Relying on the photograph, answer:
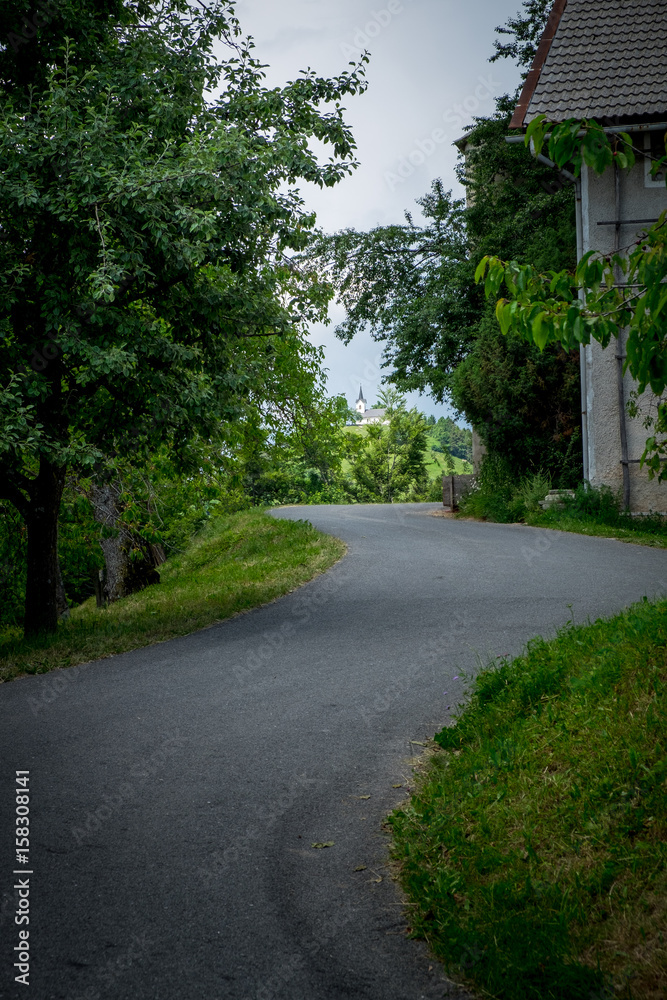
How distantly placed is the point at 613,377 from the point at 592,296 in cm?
1306

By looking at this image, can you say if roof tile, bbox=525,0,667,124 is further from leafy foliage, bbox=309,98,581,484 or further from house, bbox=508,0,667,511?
leafy foliage, bbox=309,98,581,484

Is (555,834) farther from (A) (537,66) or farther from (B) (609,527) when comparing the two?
(A) (537,66)

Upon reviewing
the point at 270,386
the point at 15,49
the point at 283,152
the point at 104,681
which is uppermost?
the point at 15,49

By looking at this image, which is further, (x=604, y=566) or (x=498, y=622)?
(x=604, y=566)

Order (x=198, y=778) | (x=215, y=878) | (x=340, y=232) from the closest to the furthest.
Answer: (x=215, y=878) → (x=198, y=778) → (x=340, y=232)

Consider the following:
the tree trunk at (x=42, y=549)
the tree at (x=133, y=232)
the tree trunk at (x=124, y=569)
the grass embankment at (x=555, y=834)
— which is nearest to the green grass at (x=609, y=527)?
the tree at (x=133, y=232)

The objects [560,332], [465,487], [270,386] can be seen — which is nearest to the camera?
[560,332]

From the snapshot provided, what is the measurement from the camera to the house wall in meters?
15.7

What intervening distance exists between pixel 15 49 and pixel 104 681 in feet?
23.0

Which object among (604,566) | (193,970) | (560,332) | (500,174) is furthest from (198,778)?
(500,174)

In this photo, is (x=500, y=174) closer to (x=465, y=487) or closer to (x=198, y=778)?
(x=465, y=487)

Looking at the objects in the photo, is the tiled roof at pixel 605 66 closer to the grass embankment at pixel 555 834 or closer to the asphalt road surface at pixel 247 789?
the asphalt road surface at pixel 247 789

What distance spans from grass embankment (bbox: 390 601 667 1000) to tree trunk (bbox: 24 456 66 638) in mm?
6493

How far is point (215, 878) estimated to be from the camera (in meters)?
3.83
